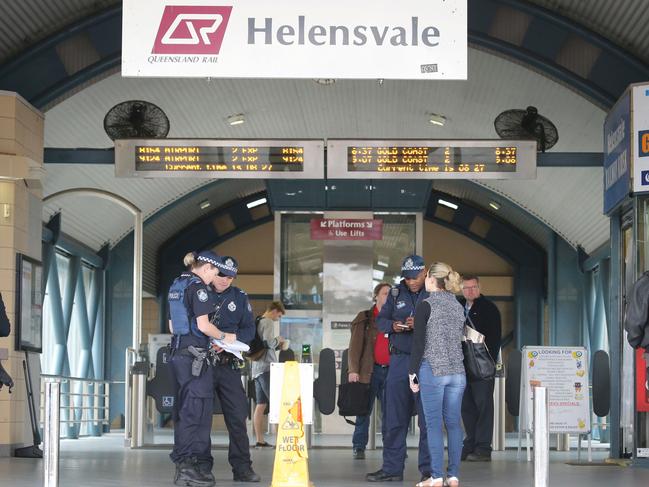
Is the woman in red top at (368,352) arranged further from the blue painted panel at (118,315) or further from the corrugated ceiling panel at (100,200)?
the blue painted panel at (118,315)

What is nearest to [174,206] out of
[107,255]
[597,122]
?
[107,255]

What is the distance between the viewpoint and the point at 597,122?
1642cm

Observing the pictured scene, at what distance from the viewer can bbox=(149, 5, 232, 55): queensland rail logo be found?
314 inches

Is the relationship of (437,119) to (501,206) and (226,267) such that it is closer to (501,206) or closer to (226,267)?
(501,206)

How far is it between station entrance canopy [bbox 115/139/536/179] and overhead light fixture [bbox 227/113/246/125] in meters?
6.26

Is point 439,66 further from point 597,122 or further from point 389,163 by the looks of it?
point 597,122

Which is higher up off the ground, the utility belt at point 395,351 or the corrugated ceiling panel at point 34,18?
the corrugated ceiling panel at point 34,18

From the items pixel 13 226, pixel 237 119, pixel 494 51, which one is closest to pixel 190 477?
pixel 13 226

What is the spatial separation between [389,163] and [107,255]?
1093cm

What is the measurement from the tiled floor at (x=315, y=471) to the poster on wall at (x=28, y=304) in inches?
48.3

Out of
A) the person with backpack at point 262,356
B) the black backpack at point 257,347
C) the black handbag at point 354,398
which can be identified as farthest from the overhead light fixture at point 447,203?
the black handbag at point 354,398

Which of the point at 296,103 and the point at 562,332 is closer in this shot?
the point at 296,103

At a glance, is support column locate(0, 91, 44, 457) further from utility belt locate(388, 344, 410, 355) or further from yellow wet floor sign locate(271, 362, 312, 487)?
yellow wet floor sign locate(271, 362, 312, 487)

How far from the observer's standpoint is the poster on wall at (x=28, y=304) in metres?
12.7
